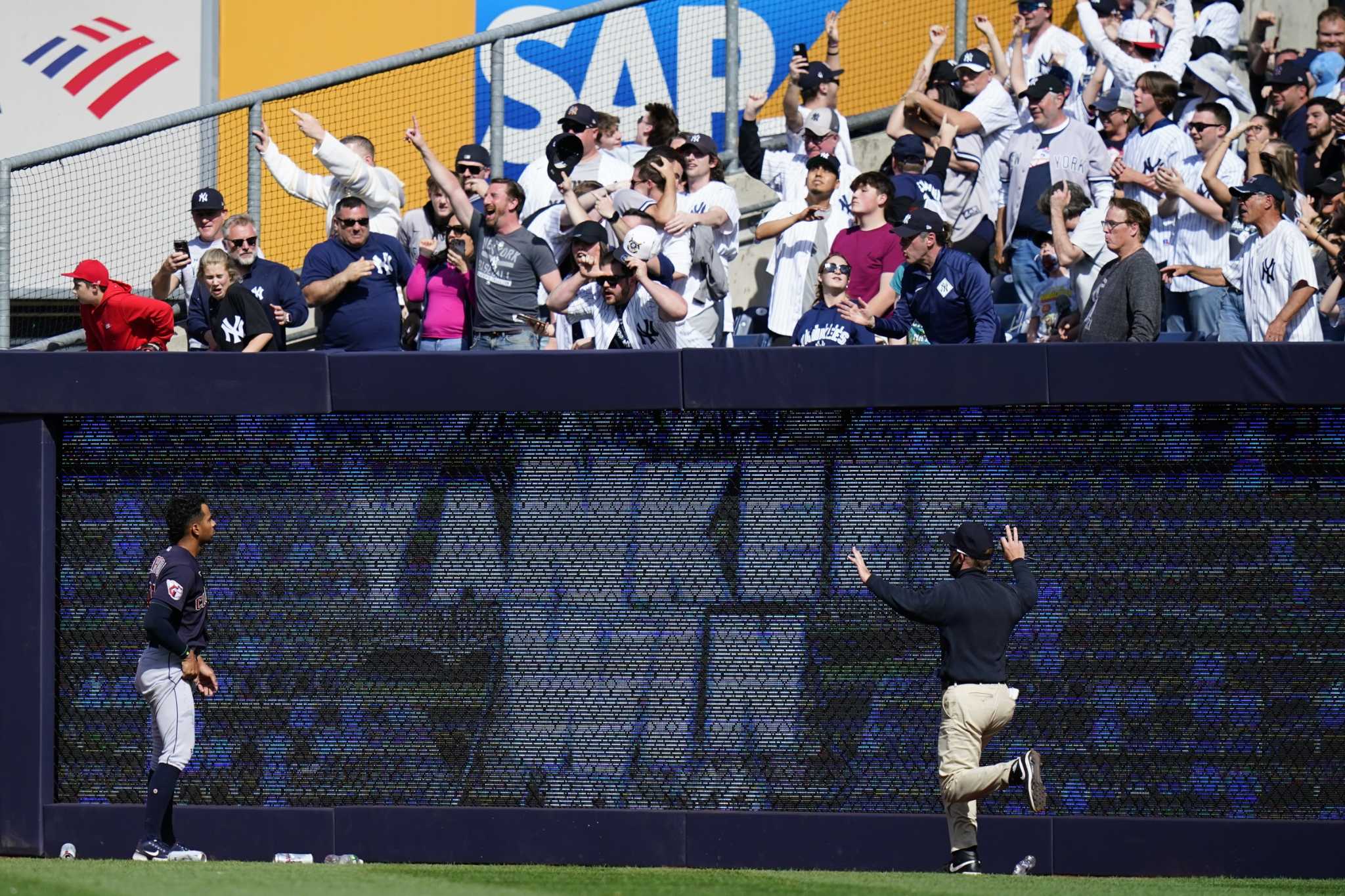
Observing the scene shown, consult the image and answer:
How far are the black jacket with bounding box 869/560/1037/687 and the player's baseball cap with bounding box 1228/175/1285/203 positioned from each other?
3.63 metres

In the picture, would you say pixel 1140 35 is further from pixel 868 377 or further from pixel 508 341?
pixel 868 377

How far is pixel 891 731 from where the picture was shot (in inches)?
300

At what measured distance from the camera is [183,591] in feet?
24.5

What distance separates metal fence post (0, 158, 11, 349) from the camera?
9.62 metres

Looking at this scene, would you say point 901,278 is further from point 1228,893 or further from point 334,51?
point 334,51

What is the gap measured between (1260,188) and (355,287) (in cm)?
496

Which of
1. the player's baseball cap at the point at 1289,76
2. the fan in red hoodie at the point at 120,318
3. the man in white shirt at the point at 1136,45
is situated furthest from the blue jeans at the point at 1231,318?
the fan in red hoodie at the point at 120,318

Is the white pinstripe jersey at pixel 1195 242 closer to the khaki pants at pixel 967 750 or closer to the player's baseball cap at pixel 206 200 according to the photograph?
the khaki pants at pixel 967 750

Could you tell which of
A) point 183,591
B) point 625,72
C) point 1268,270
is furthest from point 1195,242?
point 183,591

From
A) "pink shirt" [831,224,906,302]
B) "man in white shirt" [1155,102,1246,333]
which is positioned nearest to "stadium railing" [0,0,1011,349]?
"pink shirt" [831,224,906,302]

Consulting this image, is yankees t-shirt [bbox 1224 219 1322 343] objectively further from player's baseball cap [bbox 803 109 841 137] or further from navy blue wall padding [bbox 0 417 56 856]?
navy blue wall padding [bbox 0 417 56 856]

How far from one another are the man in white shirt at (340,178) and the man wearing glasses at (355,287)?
0.49m

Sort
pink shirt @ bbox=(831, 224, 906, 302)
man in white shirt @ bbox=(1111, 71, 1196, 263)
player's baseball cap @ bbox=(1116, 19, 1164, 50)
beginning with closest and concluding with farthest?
1. pink shirt @ bbox=(831, 224, 906, 302)
2. man in white shirt @ bbox=(1111, 71, 1196, 263)
3. player's baseball cap @ bbox=(1116, 19, 1164, 50)

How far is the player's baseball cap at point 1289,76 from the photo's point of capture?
1266cm
